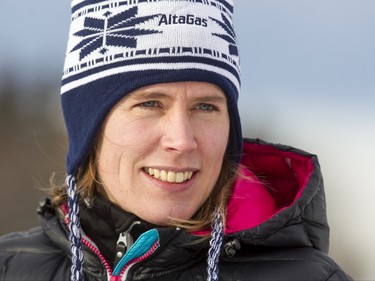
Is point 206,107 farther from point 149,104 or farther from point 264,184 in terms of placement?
point 264,184

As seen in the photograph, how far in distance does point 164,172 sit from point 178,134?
148mm

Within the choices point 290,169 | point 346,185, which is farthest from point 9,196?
point 290,169

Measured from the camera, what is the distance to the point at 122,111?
8.30ft

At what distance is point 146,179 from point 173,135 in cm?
19

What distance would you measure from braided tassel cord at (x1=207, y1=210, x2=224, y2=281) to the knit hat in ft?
1.21

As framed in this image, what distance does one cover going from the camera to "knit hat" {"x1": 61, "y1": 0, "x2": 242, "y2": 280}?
2.52 meters

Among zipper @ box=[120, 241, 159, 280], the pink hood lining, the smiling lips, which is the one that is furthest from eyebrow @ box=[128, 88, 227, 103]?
zipper @ box=[120, 241, 159, 280]

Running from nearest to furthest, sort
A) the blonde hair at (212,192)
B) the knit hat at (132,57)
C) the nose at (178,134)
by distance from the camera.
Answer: the nose at (178,134)
the knit hat at (132,57)
the blonde hair at (212,192)

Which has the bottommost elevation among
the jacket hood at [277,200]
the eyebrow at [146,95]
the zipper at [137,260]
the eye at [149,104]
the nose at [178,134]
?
the zipper at [137,260]

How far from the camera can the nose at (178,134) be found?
241 cm

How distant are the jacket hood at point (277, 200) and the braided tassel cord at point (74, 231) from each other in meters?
0.49

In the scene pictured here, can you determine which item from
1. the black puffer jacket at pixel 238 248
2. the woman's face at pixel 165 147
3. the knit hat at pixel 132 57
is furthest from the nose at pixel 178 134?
the black puffer jacket at pixel 238 248

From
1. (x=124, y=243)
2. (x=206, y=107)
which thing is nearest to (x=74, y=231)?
(x=124, y=243)

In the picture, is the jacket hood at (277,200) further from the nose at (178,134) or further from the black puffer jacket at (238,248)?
the nose at (178,134)
